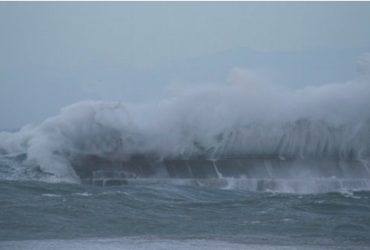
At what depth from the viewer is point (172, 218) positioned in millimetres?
12484

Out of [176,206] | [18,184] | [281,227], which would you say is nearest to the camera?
[281,227]

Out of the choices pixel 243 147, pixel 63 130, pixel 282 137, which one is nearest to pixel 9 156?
pixel 63 130

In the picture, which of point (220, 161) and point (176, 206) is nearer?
point (176, 206)

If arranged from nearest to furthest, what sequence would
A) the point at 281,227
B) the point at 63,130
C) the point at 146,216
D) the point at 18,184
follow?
Result: the point at 281,227
the point at 146,216
the point at 18,184
the point at 63,130

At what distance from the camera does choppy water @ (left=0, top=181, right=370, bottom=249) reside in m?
9.90

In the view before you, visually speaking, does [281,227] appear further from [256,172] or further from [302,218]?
[256,172]

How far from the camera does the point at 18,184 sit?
16.3 meters

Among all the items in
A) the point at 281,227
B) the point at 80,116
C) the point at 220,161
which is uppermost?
the point at 80,116

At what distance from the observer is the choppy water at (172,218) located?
9.90 metres

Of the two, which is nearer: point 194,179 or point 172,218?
→ point 172,218

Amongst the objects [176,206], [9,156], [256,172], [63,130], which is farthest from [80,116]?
[176,206]

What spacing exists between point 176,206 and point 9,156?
9936mm

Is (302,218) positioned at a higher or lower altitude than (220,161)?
lower

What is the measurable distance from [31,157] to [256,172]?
685 cm
